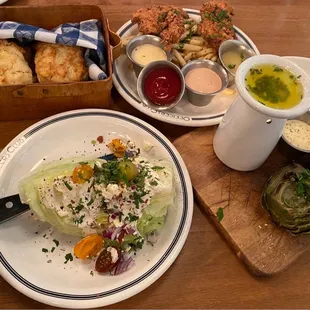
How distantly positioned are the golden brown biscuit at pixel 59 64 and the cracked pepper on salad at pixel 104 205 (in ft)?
1.42

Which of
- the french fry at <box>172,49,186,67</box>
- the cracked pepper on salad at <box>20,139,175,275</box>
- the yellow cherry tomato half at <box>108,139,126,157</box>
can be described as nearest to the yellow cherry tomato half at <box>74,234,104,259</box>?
the cracked pepper on salad at <box>20,139,175,275</box>

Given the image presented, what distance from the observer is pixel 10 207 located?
4.33ft

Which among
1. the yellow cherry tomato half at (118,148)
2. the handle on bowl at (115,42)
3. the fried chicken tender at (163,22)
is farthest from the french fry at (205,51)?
the yellow cherry tomato half at (118,148)

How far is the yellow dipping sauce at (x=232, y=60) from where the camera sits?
5.95ft

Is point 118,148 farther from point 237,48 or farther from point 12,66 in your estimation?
point 237,48

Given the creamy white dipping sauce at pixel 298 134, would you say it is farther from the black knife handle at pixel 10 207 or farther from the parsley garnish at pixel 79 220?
the black knife handle at pixel 10 207

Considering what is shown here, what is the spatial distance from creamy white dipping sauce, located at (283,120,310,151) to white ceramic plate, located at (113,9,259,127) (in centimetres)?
28

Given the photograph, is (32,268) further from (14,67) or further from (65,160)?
(14,67)

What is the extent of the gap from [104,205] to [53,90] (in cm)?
50

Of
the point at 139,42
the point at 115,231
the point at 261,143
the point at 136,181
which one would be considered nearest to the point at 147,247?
the point at 115,231

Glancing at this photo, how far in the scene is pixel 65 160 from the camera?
149cm

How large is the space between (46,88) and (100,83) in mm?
203

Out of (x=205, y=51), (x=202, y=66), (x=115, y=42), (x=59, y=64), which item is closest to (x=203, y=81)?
(x=202, y=66)

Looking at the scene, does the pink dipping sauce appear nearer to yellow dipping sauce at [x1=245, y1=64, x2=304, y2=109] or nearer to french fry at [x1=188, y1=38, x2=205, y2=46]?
french fry at [x1=188, y1=38, x2=205, y2=46]
